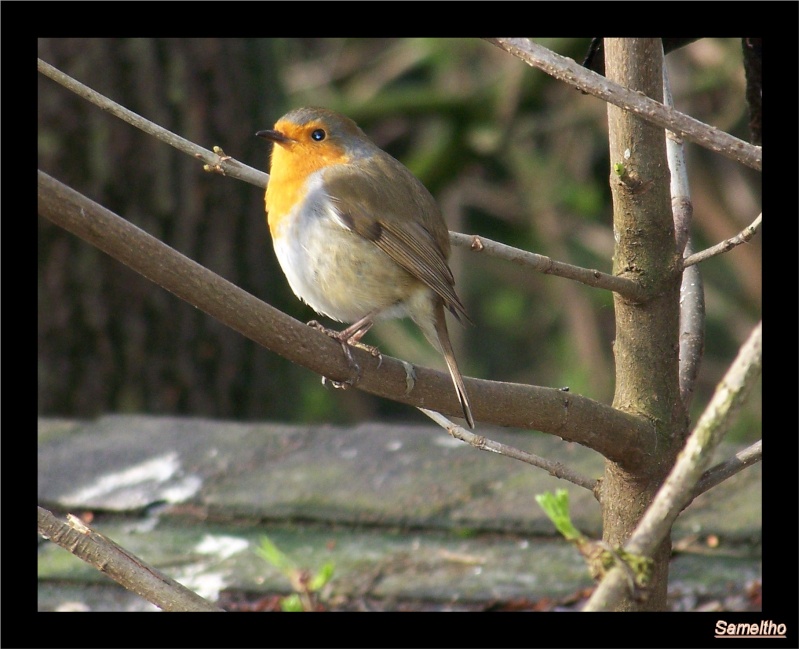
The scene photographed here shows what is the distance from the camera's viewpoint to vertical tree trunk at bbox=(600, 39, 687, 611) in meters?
2.06

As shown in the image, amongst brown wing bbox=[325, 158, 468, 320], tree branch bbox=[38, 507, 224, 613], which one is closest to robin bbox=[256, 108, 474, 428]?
brown wing bbox=[325, 158, 468, 320]

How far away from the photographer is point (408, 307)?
285 centimetres

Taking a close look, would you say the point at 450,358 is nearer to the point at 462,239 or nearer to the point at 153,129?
the point at 462,239

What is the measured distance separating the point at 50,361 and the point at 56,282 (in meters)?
0.37

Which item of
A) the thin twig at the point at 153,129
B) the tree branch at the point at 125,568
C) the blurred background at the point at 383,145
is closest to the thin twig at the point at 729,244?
the thin twig at the point at 153,129

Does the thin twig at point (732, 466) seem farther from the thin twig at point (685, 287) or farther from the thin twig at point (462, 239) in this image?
the thin twig at point (462, 239)

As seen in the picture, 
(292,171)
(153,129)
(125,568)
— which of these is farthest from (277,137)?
(125,568)

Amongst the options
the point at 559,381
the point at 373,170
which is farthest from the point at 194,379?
the point at 559,381

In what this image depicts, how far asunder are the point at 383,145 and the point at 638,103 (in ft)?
18.2

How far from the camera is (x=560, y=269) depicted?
197 cm

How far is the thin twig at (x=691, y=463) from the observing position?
1207mm

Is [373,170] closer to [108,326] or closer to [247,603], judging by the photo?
[247,603]

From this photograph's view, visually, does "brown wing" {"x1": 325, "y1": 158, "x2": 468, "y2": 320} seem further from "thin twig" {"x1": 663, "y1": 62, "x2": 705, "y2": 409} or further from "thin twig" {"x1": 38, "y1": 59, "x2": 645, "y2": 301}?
"thin twig" {"x1": 663, "y1": 62, "x2": 705, "y2": 409}

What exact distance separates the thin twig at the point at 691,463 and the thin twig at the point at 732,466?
0.67 metres
